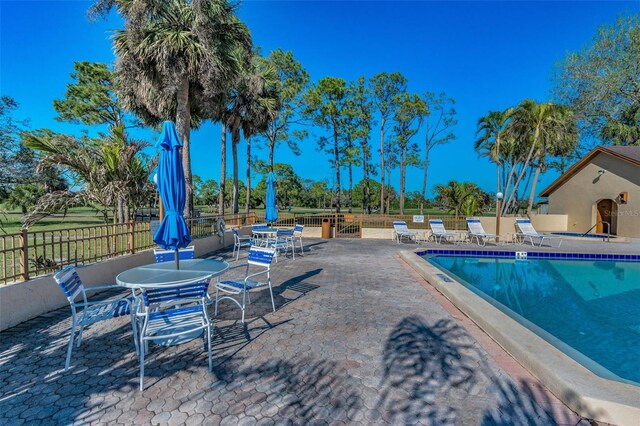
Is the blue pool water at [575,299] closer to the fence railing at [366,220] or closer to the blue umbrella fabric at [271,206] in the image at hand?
the fence railing at [366,220]

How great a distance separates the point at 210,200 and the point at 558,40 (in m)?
64.3

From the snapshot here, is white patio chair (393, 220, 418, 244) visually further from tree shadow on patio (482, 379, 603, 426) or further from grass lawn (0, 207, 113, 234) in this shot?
grass lawn (0, 207, 113, 234)

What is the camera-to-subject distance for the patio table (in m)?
2.91

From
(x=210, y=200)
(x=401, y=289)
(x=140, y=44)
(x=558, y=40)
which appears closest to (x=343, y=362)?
(x=401, y=289)

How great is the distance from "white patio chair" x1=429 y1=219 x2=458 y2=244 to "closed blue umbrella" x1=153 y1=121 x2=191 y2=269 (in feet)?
36.7

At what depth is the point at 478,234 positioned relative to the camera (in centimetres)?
1244

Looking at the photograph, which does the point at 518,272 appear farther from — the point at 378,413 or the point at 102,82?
the point at 102,82

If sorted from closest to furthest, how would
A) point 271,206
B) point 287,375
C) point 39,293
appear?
point 287,375
point 39,293
point 271,206

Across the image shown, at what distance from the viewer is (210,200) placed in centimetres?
6844

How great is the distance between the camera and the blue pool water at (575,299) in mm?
3692

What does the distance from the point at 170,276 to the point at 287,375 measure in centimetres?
171

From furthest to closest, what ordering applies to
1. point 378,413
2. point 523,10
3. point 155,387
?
point 523,10, point 155,387, point 378,413

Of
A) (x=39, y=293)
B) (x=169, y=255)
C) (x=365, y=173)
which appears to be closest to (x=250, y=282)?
(x=169, y=255)

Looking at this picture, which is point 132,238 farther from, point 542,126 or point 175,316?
point 542,126
